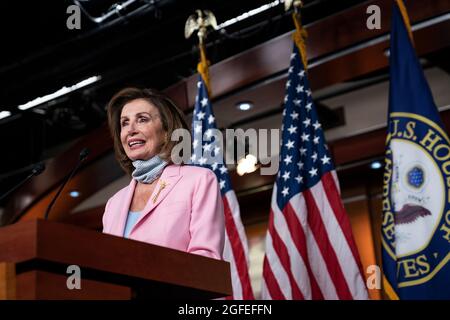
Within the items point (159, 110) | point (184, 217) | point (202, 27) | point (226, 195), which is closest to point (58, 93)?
point (202, 27)

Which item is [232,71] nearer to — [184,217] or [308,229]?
[308,229]

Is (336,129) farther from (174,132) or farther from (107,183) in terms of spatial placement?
(174,132)

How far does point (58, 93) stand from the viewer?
6.33 meters

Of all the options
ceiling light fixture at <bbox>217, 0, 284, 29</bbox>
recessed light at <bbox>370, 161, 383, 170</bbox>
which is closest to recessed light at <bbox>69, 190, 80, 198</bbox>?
ceiling light fixture at <bbox>217, 0, 284, 29</bbox>

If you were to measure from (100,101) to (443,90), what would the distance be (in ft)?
10.2

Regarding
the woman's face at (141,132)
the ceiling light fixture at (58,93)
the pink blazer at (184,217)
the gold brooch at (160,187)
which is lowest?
the pink blazer at (184,217)

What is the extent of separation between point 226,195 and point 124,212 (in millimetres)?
2091

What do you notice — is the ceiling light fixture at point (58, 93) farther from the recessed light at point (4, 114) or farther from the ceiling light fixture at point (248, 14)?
the ceiling light fixture at point (248, 14)

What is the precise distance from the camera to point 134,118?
6.89 feet

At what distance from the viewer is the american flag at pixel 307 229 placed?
143 inches

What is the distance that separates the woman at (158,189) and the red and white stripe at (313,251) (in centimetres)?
172

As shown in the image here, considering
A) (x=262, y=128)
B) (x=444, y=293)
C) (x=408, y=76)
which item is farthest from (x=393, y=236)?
(x=262, y=128)

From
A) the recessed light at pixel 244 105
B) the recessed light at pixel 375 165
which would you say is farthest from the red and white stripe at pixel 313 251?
the recessed light at pixel 244 105

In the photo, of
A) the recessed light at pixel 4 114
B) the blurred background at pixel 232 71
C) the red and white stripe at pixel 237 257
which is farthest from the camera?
the recessed light at pixel 4 114
